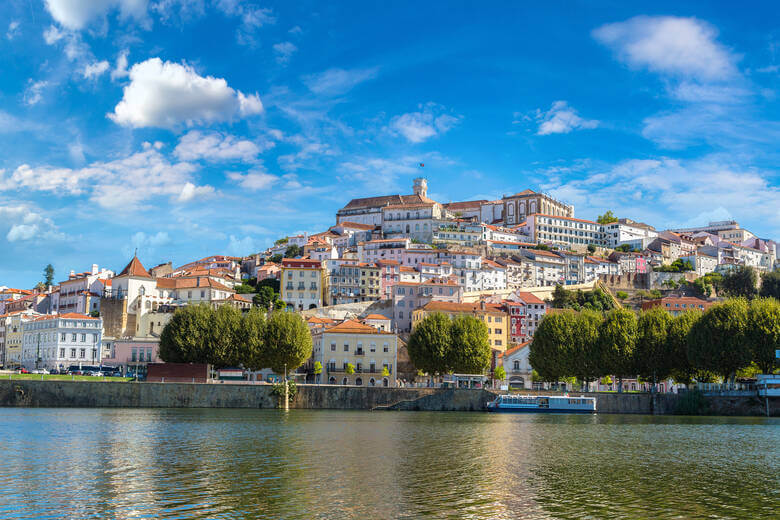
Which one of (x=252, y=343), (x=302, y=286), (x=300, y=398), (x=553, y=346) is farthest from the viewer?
(x=302, y=286)

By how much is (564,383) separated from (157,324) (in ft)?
167

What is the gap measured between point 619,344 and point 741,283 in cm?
7443

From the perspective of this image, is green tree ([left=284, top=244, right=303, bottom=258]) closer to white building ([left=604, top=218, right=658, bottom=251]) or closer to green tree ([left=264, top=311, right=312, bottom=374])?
white building ([left=604, top=218, right=658, bottom=251])

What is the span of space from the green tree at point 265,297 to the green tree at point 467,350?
44.0 meters

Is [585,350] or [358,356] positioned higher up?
[585,350]

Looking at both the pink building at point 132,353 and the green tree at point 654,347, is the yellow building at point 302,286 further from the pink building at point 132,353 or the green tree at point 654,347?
the green tree at point 654,347

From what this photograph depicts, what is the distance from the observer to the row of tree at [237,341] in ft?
223

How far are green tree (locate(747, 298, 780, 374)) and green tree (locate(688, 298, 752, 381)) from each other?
0.45m

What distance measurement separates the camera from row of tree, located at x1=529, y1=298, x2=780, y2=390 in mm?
60781

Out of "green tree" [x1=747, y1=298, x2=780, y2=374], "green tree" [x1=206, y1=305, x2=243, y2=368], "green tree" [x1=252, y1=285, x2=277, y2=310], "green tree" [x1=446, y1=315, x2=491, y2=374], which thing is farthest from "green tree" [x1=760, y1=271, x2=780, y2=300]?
"green tree" [x1=206, y1=305, x2=243, y2=368]

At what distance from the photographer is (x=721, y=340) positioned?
200 ft

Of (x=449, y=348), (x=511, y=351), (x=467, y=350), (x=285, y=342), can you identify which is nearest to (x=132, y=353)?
(x=285, y=342)

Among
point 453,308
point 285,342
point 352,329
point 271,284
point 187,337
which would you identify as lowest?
point 285,342

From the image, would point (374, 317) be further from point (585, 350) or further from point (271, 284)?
point (585, 350)
